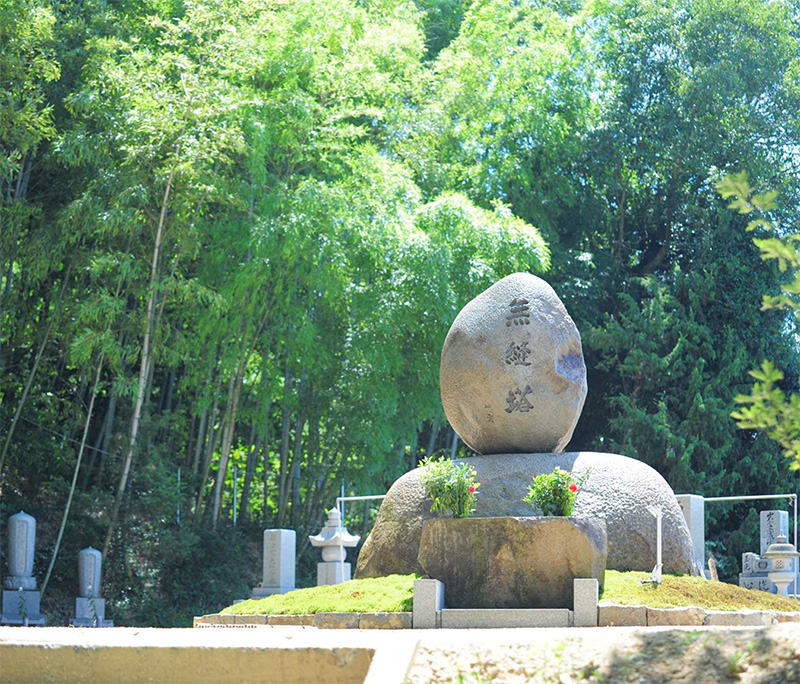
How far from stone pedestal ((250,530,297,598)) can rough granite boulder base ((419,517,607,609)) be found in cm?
395

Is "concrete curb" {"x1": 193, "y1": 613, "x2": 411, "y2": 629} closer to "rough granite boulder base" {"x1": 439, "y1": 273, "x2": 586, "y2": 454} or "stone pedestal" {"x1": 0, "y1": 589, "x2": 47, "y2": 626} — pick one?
"rough granite boulder base" {"x1": 439, "y1": 273, "x2": 586, "y2": 454}

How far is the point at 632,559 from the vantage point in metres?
9.08

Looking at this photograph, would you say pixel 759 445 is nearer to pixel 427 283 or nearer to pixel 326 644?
pixel 427 283

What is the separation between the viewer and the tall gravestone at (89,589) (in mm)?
12445

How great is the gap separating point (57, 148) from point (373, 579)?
610cm

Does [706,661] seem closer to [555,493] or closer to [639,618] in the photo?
[639,618]

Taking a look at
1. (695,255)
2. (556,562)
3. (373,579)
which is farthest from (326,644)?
(695,255)

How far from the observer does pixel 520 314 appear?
32.9 feet

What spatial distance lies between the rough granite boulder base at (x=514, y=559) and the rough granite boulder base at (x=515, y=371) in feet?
6.52

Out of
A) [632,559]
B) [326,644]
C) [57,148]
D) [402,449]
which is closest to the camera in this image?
[326,644]

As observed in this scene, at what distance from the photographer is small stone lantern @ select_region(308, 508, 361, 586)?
11.2m

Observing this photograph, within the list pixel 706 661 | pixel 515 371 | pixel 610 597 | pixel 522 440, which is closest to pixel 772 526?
pixel 522 440

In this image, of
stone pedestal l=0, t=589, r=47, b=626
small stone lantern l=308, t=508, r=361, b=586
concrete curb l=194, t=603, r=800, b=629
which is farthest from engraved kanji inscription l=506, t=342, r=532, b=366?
stone pedestal l=0, t=589, r=47, b=626

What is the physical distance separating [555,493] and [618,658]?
460 cm
